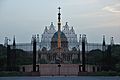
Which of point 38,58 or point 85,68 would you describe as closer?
point 85,68

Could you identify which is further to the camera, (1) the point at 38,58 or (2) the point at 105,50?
(1) the point at 38,58

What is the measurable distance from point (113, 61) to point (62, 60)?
7983mm

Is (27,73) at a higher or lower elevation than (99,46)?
lower

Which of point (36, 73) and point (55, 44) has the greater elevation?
point (55, 44)

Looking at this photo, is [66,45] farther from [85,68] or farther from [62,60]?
[85,68]

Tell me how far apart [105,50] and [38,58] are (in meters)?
10.0

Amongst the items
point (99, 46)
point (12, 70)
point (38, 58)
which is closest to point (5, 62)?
point (12, 70)

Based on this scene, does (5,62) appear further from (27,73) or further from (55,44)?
(55,44)

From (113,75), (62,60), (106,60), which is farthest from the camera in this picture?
(62,60)

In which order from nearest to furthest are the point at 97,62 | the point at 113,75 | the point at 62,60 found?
the point at 113,75
the point at 97,62
the point at 62,60

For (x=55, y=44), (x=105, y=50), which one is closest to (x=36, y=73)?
(x=105, y=50)

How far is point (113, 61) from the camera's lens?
4094 cm

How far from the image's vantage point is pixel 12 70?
3859cm

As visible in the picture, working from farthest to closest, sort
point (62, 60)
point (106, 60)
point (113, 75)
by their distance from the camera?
point (62, 60)
point (106, 60)
point (113, 75)
